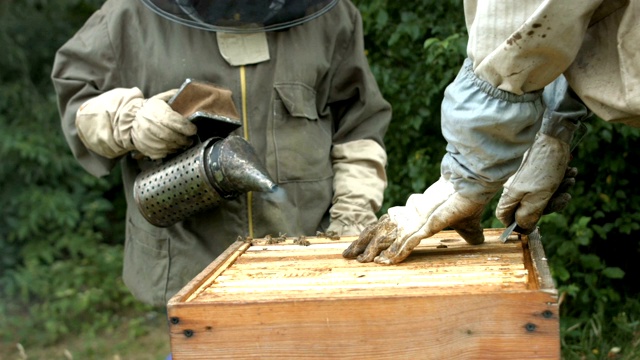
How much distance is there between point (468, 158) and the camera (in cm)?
218

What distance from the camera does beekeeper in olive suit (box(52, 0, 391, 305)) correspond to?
124 inches

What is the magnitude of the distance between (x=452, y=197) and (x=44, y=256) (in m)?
3.94

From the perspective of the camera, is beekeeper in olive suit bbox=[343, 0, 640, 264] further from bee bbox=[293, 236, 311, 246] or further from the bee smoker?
the bee smoker

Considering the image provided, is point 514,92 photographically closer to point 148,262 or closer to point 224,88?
point 224,88

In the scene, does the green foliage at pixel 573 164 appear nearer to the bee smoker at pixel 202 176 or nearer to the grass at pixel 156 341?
the grass at pixel 156 341

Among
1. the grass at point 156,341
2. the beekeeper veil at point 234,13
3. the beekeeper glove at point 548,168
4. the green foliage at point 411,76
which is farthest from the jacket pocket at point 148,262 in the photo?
the grass at point 156,341

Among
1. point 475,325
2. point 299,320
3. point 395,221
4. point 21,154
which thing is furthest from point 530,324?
point 21,154

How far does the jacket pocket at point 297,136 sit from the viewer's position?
128 inches

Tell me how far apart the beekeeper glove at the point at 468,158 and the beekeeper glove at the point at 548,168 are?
138 mm

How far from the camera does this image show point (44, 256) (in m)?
5.68

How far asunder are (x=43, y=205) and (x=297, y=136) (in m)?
2.77

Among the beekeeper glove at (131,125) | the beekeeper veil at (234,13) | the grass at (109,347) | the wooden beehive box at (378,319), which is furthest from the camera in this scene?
the grass at (109,347)

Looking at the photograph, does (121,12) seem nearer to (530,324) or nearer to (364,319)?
(364,319)

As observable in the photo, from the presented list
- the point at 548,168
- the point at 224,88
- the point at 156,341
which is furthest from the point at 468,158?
the point at 156,341
